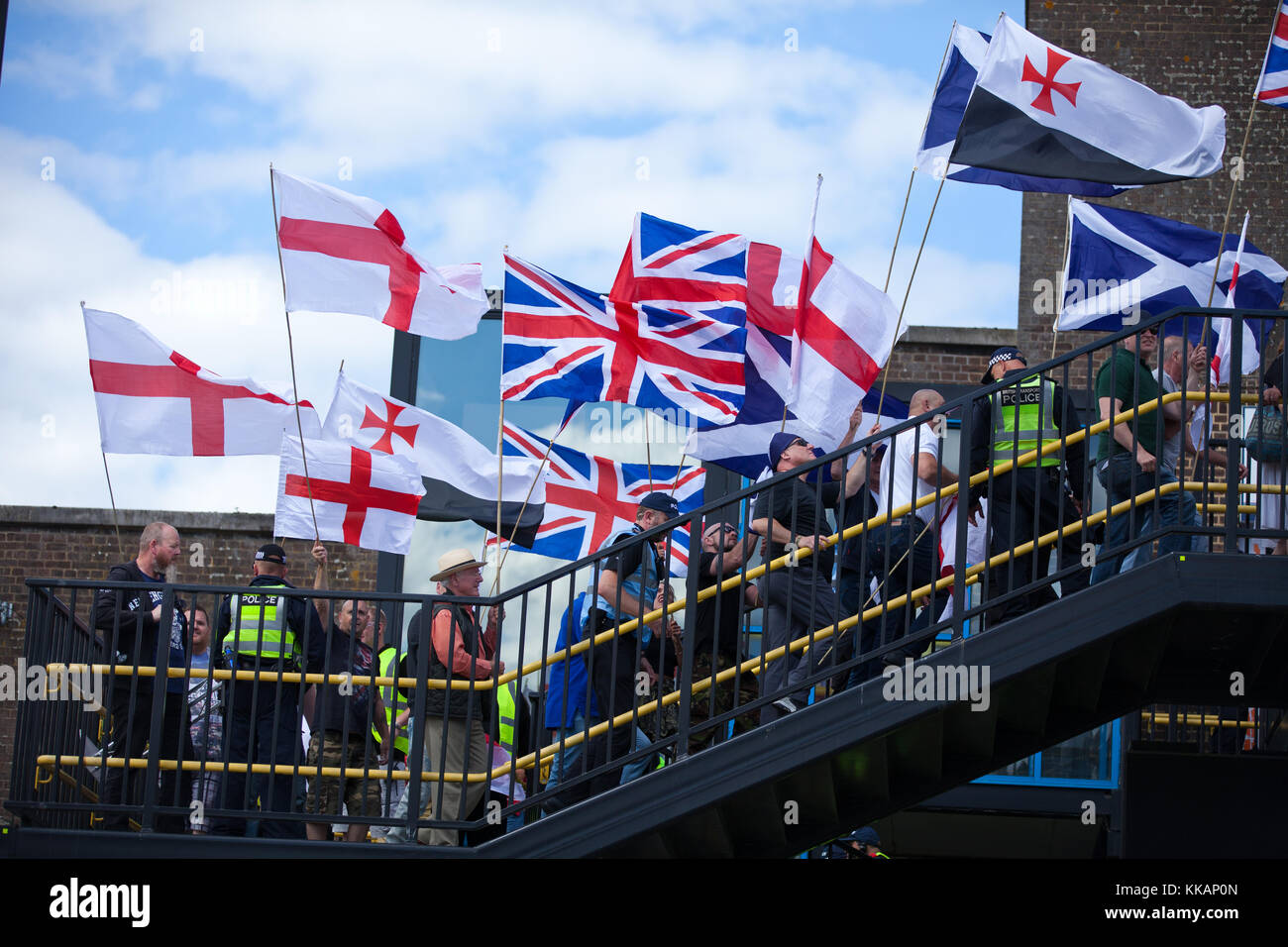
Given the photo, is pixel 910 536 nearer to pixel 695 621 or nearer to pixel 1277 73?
pixel 695 621

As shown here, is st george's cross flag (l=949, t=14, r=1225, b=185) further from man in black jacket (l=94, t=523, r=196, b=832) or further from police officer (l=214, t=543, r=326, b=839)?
man in black jacket (l=94, t=523, r=196, b=832)

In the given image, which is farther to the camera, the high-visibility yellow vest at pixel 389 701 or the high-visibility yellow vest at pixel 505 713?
the high-visibility yellow vest at pixel 505 713

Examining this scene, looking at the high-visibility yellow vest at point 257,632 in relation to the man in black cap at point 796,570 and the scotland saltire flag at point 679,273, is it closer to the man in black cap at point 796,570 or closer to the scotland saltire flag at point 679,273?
the man in black cap at point 796,570

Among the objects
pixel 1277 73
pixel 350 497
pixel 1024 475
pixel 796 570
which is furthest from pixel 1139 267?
pixel 350 497

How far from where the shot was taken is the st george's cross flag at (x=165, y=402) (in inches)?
398

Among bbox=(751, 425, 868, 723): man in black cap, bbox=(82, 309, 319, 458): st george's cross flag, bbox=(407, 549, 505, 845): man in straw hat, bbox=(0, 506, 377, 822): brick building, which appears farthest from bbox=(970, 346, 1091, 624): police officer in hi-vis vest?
bbox=(0, 506, 377, 822): brick building

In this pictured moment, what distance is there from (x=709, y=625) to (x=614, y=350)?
9.19 ft

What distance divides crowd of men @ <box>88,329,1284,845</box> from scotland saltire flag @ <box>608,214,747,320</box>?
6.81ft

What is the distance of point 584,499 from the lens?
42.2 ft

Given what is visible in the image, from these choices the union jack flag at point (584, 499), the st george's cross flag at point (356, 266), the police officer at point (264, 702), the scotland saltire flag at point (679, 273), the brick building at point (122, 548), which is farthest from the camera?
the brick building at point (122, 548)

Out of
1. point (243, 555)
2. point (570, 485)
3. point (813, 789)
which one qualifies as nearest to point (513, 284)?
point (570, 485)

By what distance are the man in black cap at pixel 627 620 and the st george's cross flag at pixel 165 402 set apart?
3.06 meters

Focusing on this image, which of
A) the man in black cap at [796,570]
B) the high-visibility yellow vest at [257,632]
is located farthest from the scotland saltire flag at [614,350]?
the high-visibility yellow vest at [257,632]
